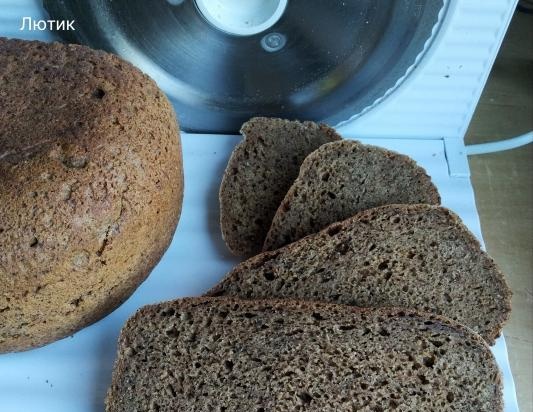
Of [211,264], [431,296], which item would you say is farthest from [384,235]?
[211,264]

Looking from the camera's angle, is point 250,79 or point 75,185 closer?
point 75,185

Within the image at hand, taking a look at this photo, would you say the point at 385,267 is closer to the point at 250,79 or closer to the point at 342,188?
the point at 342,188

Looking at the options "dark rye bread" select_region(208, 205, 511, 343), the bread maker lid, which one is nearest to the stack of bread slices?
"dark rye bread" select_region(208, 205, 511, 343)

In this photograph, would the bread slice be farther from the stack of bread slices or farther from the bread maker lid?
the bread maker lid

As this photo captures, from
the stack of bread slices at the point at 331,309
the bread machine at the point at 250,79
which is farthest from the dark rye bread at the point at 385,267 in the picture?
the bread machine at the point at 250,79

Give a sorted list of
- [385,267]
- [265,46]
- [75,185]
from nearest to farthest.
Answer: [75,185], [385,267], [265,46]

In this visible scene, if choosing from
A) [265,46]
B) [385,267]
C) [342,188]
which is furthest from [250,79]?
[385,267]

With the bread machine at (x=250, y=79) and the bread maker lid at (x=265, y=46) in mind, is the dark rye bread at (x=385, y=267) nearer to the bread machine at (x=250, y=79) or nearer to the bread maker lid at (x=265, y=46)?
the bread machine at (x=250, y=79)
